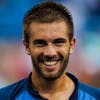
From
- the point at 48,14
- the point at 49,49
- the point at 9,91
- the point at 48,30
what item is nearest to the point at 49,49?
the point at 49,49

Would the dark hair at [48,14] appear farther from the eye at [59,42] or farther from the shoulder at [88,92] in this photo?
the shoulder at [88,92]

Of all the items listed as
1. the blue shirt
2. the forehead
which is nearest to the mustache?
the forehead

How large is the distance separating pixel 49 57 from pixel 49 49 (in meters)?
0.05

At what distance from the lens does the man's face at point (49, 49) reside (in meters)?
2.48

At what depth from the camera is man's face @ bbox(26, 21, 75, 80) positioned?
2.48 m

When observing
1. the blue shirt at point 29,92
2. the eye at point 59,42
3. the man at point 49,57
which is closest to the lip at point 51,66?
the man at point 49,57

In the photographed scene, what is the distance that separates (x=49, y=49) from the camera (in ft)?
8.11

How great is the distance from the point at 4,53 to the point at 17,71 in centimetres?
31

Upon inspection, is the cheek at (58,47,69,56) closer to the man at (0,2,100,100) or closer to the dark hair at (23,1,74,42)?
the man at (0,2,100,100)

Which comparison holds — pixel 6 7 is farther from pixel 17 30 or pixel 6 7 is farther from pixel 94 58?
pixel 94 58

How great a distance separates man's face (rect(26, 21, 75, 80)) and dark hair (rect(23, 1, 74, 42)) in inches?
1.9

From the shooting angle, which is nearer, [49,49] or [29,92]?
[49,49]

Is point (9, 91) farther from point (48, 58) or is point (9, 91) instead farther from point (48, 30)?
point (48, 30)

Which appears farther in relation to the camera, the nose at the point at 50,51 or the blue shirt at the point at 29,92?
the blue shirt at the point at 29,92
